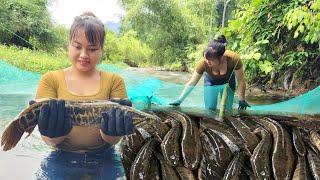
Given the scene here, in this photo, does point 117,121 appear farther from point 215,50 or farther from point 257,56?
point 257,56

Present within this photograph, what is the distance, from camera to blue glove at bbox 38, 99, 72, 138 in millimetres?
2443

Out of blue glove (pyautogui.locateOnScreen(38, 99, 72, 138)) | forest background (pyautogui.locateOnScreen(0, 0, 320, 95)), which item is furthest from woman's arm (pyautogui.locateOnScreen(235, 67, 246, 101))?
blue glove (pyautogui.locateOnScreen(38, 99, 72, 138))

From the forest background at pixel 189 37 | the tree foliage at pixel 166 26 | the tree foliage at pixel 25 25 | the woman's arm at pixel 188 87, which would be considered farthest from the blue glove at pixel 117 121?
the tree foliage at pixel 166 26

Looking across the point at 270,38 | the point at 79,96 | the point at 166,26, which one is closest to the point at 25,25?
the point at 166,26

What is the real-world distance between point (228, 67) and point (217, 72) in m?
0.15

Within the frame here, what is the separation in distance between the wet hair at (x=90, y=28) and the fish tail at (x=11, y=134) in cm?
63

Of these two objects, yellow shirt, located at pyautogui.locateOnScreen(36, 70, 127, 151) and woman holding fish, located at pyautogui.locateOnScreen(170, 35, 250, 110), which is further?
woman holding fish, located at pyautogui.locateOnScreen(170, 35, 250, 110)

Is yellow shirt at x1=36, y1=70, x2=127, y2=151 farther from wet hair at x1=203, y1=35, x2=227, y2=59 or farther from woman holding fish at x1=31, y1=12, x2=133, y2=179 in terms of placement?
wet hair at x1=203, y1=35, x2=227, y2=59

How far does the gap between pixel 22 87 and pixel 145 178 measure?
11.0 ft

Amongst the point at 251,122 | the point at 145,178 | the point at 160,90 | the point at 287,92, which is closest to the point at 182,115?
the point at 251,122

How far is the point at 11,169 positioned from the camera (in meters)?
3.13

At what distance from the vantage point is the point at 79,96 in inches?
108

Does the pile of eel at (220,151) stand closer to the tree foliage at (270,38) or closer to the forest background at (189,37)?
the forest background at (189,37)

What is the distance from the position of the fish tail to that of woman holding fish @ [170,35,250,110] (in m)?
2.51
